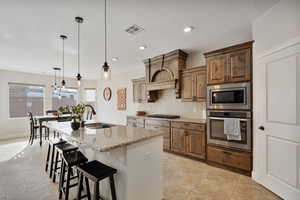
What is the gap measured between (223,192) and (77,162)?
7.43ft

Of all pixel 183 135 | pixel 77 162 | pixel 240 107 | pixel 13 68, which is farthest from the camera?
pixel 13 68

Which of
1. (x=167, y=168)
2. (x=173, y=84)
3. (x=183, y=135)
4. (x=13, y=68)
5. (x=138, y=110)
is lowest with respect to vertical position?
(x=167, y=168)

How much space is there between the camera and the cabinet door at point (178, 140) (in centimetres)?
358

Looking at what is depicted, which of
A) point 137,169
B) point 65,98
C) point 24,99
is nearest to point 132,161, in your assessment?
point 137,169

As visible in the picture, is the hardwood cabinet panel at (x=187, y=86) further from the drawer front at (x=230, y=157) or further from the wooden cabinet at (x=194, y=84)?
the drawer front at (x=230, y=157)

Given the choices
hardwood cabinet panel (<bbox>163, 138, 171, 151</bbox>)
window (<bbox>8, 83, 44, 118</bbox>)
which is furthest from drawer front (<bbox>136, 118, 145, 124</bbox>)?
window (<bbox>8, 83, 44, 118</bbox>)

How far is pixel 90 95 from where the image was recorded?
8031 millimetres

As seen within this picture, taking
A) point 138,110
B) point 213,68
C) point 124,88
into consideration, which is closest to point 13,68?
point 124,88

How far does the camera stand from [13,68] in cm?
545

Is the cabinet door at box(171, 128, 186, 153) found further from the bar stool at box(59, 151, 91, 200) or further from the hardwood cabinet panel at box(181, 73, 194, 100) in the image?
the bar stool at box(59, 151, 91, 200)

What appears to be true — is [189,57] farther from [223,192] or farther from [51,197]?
[51,197]

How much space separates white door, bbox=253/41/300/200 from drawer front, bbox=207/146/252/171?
165 millimetres

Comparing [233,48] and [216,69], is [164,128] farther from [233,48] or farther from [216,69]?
[233,48]

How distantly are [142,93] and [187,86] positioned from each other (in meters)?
1.85
